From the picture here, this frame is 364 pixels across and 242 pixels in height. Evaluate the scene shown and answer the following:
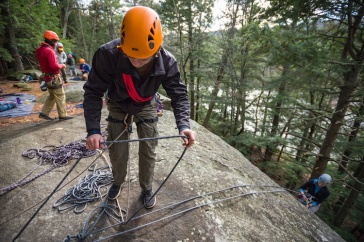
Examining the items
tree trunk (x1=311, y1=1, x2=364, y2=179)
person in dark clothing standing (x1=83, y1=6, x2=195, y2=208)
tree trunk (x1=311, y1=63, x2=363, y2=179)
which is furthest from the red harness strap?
tree trunk (x1=311, y1=63, x2=363, y2=179)

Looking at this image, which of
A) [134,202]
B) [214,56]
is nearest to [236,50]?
[214,56]

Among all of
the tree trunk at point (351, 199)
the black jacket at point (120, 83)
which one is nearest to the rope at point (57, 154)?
the black jacket at point (120, 83)

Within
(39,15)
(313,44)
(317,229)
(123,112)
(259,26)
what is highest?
(39,15)

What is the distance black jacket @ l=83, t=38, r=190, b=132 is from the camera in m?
1.63

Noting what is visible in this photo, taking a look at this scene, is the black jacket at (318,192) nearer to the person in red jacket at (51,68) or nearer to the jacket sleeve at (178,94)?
the jacket sleeve at (178,94)

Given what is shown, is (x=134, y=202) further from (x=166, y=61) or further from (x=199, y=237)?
(x=166, y=61)

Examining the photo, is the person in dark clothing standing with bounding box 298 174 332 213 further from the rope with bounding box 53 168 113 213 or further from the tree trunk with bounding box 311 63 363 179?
the rope with bounding box 53 168 113 213

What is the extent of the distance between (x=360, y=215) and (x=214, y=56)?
1135 centimetres

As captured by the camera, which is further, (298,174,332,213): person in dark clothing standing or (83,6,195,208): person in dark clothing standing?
(298,174,332,213): person in dark clothing standing

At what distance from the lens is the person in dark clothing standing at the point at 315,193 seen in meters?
4.61

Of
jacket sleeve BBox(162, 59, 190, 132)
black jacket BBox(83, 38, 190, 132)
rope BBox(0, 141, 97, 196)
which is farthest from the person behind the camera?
rope BBox(0, 141, 97, 196)

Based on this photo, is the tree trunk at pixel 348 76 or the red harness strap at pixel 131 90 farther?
the tree trunk at pixel 348 76

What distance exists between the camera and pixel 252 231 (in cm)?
224

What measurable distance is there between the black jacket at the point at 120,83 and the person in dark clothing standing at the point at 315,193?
478cm
